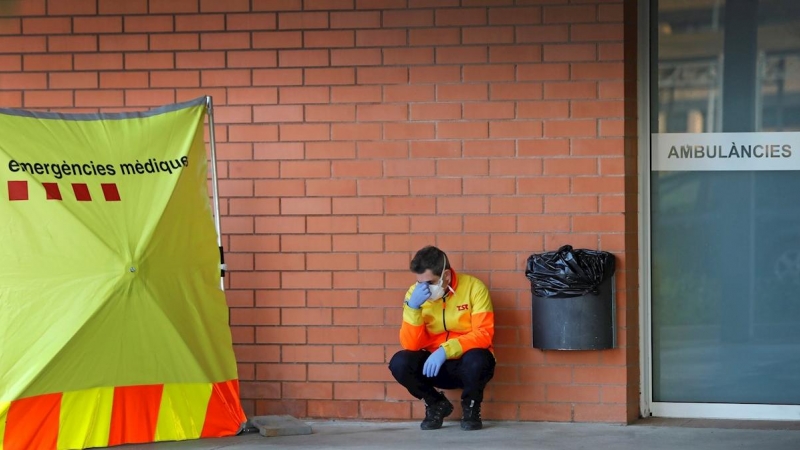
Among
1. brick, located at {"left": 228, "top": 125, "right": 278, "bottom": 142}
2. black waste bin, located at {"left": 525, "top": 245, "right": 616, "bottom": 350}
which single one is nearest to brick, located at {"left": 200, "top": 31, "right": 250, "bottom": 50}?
brick, located at {"left": 228, "top": 125, "right": 278, "bottom": 142}

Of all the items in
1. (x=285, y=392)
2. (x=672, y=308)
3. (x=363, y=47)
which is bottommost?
(x=285, y=392)

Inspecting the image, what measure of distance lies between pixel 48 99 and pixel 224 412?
2.45 m

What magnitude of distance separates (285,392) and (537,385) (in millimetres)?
1642

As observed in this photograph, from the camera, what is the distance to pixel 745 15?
23.3ft

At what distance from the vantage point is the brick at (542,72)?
691 cm

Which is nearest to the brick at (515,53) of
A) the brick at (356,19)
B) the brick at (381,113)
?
the brick at (381,113)

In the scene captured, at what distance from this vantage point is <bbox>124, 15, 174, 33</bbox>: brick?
7.24 m

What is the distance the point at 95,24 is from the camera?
7.29 meters

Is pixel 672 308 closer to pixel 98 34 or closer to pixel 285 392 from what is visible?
pixel 285 392

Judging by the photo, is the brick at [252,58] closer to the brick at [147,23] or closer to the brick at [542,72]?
the brick at [147,23]

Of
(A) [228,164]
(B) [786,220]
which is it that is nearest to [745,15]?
(B) [786,220]

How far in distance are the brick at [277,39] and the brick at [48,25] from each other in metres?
1.27

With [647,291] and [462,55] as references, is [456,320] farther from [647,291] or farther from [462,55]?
[462,55]

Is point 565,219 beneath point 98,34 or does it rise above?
beneath
